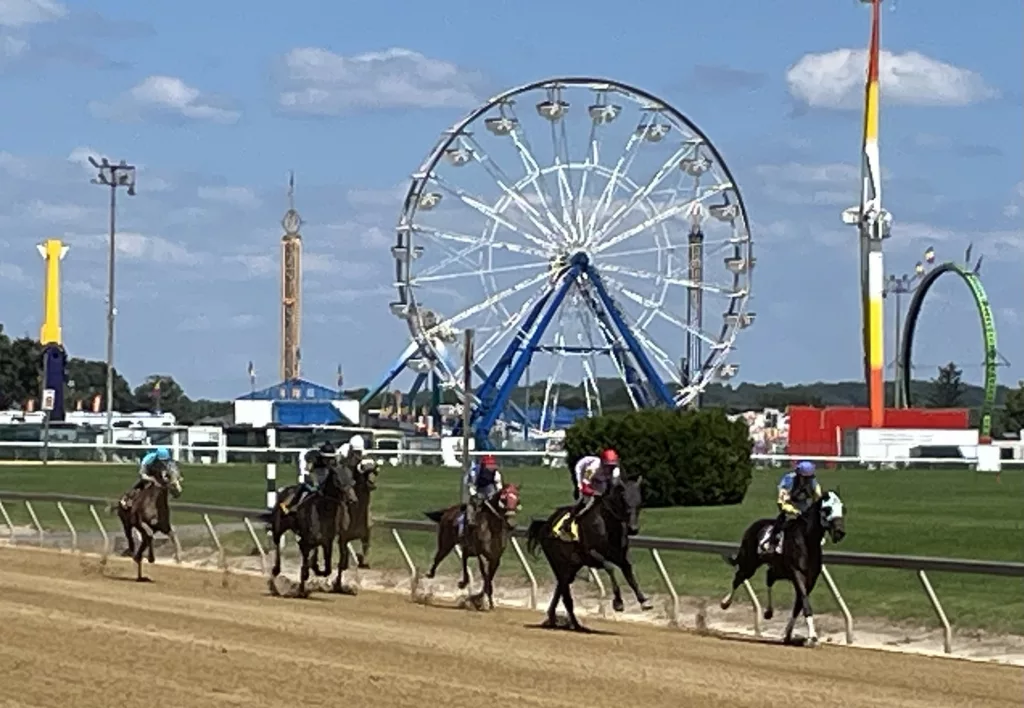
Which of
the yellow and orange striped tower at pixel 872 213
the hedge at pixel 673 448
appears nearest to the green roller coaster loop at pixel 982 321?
the yellow and orange striped tower at pixel 872 213

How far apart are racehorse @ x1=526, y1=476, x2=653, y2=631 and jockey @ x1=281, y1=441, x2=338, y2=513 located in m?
4.15

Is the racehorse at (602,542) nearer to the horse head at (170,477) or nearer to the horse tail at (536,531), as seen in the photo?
the horse tail at (536,531)

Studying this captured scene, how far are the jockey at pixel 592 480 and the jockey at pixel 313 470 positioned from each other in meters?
4.22

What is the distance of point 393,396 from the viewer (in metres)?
123

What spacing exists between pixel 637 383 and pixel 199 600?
3887 centimetres

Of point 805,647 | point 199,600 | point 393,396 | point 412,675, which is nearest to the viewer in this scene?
point 412,675

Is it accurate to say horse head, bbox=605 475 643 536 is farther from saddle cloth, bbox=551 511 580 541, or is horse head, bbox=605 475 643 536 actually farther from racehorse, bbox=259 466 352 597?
racehorse, bbox=259 466 352 597

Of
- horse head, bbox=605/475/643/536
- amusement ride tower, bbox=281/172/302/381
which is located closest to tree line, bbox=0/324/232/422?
amusement ride tower, bbox=281/172/302/381

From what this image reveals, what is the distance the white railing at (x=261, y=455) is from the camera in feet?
192

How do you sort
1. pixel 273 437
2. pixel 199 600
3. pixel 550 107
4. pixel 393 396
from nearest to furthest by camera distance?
pixel 199 600 → pixel 550 107 → pixel 273 437 → pixel 393 396

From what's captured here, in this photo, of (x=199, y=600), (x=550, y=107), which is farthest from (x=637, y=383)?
(x=199, y=600)

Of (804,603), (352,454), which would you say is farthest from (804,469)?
(352,454)

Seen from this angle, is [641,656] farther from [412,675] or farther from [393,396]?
[393,396]

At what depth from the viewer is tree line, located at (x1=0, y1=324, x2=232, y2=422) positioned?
141000 mm
